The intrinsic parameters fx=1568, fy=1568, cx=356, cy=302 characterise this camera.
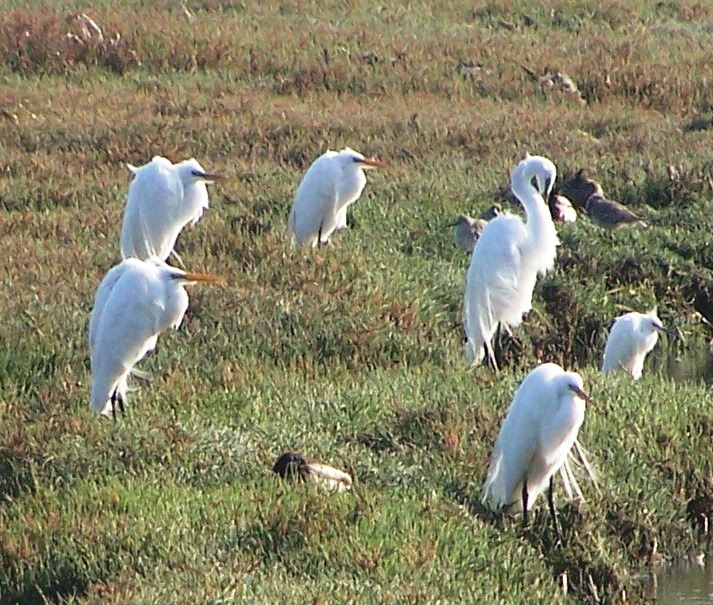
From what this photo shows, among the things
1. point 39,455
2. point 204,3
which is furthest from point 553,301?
point 204,3

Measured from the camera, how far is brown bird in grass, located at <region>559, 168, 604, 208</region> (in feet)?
39.0

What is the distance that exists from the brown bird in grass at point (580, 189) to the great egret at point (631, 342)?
3.16m

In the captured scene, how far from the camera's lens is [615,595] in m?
6.19

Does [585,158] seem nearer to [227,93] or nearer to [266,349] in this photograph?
[227,93]

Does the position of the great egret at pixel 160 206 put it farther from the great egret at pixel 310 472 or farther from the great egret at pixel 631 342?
the great egret at pixel 310 472

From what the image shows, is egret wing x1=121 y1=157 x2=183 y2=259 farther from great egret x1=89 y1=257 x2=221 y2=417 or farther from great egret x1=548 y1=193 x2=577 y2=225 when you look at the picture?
great egret x1=548 y1=193 x2=577 y2=225

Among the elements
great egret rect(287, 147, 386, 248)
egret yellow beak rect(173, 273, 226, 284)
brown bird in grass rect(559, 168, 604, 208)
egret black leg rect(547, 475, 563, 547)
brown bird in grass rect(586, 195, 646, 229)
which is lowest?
brown bird in grass rect(559, 168, 604, 208)

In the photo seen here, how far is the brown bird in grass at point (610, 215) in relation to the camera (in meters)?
11.4

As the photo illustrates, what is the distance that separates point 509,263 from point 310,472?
9.21 feet

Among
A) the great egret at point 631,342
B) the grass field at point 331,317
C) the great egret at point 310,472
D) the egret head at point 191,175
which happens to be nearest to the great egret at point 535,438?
the grass field at point 331,317

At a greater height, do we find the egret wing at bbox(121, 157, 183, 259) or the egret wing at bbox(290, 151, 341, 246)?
the egret wing at bbox(121, 157, 183, 259)

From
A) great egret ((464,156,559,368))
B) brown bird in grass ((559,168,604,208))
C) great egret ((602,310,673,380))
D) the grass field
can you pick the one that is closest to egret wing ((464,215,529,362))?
great egret ((464,156,559,368))

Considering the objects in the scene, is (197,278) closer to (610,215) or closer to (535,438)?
(535,438)

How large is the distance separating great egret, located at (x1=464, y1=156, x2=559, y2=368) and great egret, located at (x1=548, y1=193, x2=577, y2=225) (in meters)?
2.64
